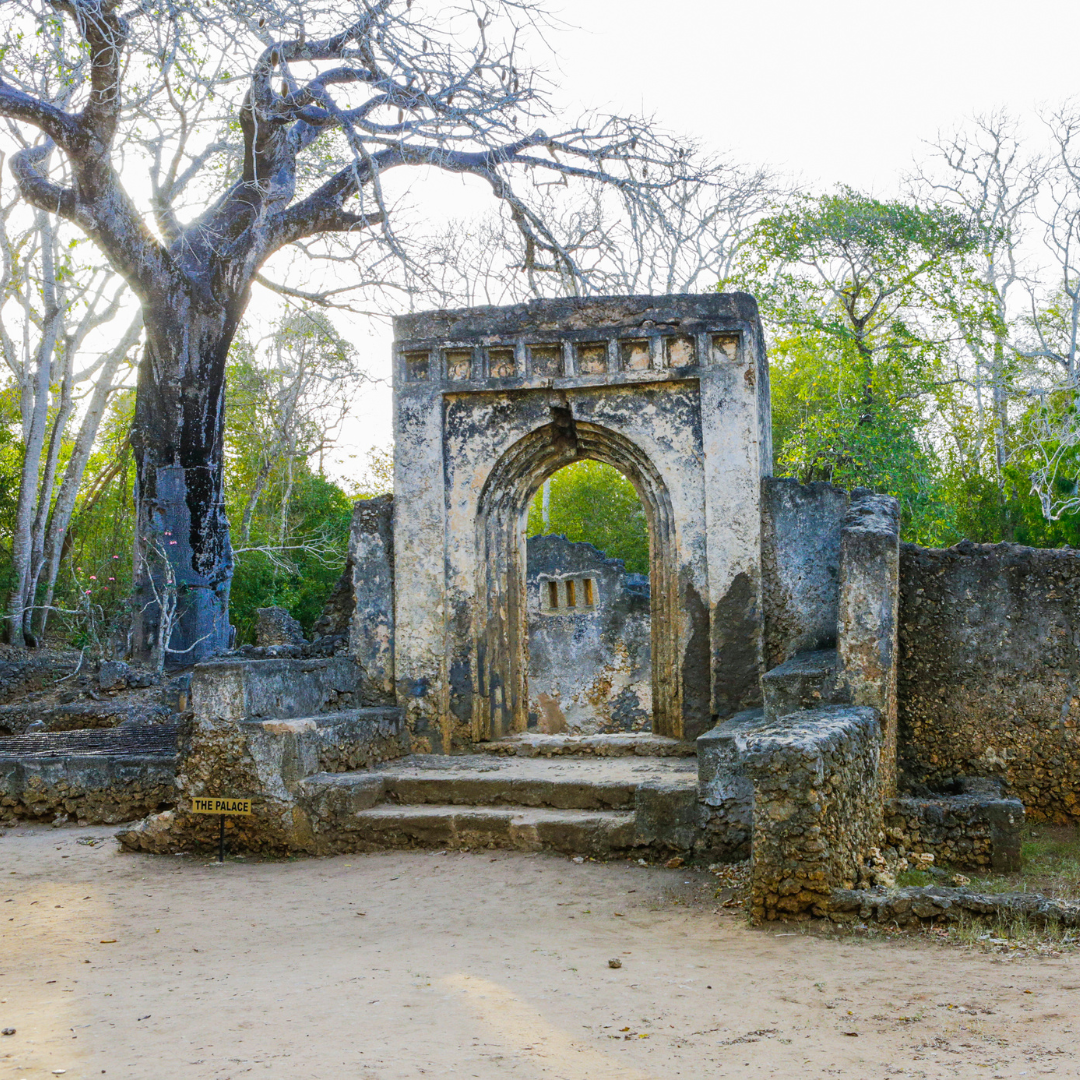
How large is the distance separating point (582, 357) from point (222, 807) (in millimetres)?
4089

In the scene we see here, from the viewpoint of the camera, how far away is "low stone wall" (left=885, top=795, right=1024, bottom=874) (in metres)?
5.85

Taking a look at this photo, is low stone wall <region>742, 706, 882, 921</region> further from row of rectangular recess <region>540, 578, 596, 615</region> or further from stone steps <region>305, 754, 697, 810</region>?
row of rectangular recess <region>540, 578, 596, 615</region>

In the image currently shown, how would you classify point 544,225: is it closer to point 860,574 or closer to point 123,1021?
point 860,574

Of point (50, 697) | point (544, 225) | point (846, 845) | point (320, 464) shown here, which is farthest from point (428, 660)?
point (320, 464)

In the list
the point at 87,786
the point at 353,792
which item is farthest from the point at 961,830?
the point at 87,786

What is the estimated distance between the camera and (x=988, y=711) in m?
6.89

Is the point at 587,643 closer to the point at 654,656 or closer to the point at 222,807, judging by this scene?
the point at 654,656

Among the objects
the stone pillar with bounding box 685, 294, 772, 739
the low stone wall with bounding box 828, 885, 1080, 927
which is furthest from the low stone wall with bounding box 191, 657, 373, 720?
the low stone wall with bounding box 828, 885, 1080, 927

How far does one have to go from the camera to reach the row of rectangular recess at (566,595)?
1758 centimetres

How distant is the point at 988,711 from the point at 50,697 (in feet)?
36.1

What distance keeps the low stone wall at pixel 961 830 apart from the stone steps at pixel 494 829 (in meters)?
1.53

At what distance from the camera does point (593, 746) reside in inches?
316

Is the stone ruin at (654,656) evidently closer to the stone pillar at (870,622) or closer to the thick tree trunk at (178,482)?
Result: the stone pillar at (870,622)

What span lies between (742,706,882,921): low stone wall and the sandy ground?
7.2 inches
